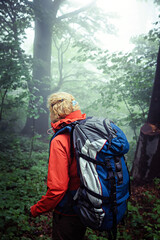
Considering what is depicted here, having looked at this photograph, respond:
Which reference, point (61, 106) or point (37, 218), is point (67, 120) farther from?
point (37, 218)

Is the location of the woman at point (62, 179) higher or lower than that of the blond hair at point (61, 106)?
lower

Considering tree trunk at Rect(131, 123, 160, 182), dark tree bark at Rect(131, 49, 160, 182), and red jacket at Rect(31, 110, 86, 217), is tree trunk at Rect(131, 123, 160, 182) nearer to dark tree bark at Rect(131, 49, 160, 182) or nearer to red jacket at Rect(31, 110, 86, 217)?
dark tree bark at Rect(131, 49, 160, 182)

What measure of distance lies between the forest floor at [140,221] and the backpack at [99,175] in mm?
1559

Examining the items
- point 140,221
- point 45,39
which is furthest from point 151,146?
point 45,39

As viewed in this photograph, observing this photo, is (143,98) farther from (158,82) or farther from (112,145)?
(112,145)

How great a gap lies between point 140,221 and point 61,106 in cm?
271

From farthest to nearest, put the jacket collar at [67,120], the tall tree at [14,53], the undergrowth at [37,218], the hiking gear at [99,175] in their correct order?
the tall tree at [14,53]
the undergrowth at [37,218]
the jacket collar at [67,120]
the hiking gear at [99,175]

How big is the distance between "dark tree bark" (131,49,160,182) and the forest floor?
0.31 m

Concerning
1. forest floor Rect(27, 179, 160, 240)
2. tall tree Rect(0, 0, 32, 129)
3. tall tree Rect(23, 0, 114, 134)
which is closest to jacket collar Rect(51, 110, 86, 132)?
forest floor Rect(27, 179, 160, 240)

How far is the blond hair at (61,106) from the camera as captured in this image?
1678mm

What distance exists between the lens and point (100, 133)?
143cm

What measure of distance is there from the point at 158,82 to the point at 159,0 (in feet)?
18.3

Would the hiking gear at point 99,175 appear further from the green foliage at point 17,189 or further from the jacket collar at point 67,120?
the green foliage at point 17,189

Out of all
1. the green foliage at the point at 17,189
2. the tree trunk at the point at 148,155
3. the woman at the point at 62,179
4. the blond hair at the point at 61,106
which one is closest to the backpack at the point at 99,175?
the woman at the point at 62,179
